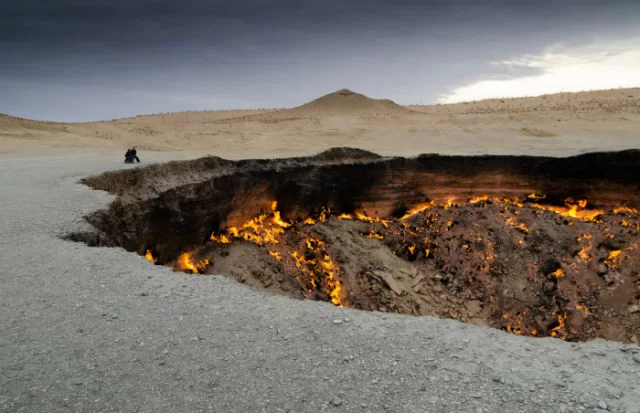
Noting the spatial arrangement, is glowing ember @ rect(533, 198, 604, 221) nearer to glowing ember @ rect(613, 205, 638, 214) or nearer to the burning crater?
the burning crater

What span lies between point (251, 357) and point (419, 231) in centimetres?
983

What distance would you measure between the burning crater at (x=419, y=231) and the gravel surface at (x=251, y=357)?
170 inches

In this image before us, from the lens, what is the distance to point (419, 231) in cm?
1241

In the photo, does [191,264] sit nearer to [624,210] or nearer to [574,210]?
[574,210]

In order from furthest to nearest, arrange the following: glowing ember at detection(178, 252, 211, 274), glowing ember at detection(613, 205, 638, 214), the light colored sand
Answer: the light colored sand < glowing ember at detection(613, 205, 638, 214) < glowing ember at detection(178, 252, 211, 274)

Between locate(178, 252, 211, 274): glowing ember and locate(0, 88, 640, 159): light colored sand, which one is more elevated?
locate(0, 88, 640, 159): light colored sand

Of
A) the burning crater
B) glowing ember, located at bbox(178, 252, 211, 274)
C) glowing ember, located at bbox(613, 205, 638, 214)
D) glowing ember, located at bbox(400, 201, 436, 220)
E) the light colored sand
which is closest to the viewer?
glowing ember, located at bbox(178, 252, 211, 274)

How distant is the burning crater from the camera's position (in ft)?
32.2

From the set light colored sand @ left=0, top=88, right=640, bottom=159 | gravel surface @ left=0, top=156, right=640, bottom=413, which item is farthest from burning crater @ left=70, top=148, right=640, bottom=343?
gravel surface @ left=0, top=156, right=640, bottom=413

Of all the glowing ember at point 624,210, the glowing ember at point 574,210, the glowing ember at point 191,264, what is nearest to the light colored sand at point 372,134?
the glowing ember at point 574,210

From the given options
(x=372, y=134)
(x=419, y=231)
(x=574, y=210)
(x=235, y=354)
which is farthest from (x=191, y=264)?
(x=372, y=134)

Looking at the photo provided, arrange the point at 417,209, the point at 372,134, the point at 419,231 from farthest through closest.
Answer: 1. the point at 372,134
2. the point at 417,209
3. the point at 419,231

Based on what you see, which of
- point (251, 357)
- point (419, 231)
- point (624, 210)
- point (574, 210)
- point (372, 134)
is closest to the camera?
point (251, 357)

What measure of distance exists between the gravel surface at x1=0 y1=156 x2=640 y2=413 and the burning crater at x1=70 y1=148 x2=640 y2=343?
4309 mm
